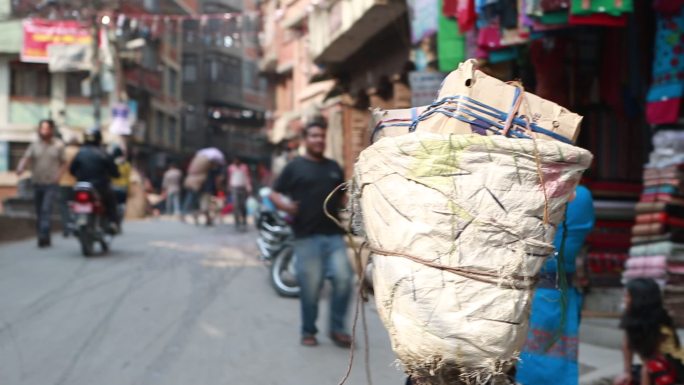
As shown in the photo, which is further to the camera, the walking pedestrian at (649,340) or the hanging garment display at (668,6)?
the hanging garment display at (668,6)

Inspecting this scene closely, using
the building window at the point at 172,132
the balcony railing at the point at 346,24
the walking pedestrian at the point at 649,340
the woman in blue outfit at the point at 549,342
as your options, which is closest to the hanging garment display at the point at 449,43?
the balcony railing at the point at 346,24

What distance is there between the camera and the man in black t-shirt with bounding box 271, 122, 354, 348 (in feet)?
20.3

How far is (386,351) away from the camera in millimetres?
6402

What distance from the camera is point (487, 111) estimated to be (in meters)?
2.55

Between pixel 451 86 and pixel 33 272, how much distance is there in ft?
26.9

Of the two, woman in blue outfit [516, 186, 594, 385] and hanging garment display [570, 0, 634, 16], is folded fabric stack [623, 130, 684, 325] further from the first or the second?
woman in blue outfit [516, 186, 594, 385]

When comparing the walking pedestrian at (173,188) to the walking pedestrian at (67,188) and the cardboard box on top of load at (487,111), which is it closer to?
the walking pedestrian at (67,188)

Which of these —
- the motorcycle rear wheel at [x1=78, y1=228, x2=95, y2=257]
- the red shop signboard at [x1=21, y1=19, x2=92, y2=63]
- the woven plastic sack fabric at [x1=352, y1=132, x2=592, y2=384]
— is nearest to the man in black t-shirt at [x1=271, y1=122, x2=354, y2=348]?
the woven plastic sack fabric at [x1=352, y1=132, x2=592, y2=384]

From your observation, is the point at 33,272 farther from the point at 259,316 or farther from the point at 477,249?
the point at 477,249

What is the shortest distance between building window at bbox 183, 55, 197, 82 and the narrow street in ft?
139

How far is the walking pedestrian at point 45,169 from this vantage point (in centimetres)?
1180

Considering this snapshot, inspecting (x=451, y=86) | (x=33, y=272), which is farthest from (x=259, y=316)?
(x=451, y=86)

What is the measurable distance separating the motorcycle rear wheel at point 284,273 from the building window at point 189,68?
150 feet

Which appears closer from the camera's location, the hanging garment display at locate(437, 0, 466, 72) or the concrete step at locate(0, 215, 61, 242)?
the hanging garment display at locate(437, 0, 466, 72)
